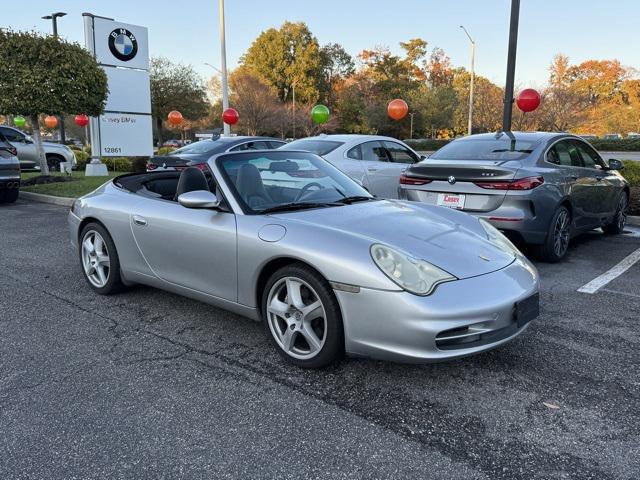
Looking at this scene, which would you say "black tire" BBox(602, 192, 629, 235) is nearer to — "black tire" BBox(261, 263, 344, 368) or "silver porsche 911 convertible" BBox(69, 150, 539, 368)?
"silver porsche 911 convertible" BBox(69, 150, 539, 368)

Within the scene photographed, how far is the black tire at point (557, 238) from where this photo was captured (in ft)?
19.0

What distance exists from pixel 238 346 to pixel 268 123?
162ft

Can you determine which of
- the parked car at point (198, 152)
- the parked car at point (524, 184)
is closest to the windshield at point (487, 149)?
the parked car at point (524, 184)

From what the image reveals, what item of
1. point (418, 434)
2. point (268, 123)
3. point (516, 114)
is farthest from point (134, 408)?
point (268, 123)

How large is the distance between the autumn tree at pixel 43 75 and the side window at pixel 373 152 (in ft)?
27.5

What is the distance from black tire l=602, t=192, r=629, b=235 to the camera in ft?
24.9

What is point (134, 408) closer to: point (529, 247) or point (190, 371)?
point (190, 371)

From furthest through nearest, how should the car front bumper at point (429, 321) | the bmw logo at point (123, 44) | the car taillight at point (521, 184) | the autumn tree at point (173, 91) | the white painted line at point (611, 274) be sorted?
the autumn tree at point (173, 91)
the bmw logo at point (123, 44)
the car taillight at point (521, 184)
the white painted line at point (611, 274)
the car front bumper at point (429, 321)

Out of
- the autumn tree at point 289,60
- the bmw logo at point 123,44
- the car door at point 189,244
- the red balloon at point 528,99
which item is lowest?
the car door at point 189,244

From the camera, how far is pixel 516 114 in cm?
3272

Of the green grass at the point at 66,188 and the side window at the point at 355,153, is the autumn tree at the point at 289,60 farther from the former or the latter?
the side window at the point at 355,153

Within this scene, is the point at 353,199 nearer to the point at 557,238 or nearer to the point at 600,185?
the point at 557,238

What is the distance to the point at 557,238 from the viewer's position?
5.95 meters

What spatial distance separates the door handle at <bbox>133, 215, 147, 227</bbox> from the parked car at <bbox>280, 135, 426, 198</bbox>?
4384mm
